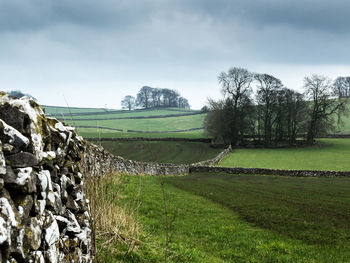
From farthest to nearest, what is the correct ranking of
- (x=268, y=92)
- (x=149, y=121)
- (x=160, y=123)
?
(x=160, y=123), (x=149, y=121), (x=268, y=92)

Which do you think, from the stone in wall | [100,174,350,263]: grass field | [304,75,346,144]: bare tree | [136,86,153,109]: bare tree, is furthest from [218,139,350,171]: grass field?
[136,86,153,109]: bare tree

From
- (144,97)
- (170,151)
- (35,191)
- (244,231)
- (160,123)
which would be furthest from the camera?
(144,97)

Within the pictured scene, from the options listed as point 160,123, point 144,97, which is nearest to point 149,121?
point 160,123

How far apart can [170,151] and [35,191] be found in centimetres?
5176

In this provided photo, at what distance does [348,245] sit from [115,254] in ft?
20.9

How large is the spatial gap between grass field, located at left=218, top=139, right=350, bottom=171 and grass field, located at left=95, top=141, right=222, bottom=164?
15.9 feet

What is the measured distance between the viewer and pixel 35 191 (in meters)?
2.85

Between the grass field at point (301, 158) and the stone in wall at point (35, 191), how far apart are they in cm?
3672

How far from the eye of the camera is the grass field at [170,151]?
4538 cm

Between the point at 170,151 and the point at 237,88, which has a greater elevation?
Answer: the point at 237,88

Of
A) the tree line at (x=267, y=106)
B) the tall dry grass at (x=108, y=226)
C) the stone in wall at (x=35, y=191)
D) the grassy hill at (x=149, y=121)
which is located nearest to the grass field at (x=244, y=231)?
the tall dry grass at (x=108, y=226)

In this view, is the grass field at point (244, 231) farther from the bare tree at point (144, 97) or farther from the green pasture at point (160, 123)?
the bare tree at point (144, 97)

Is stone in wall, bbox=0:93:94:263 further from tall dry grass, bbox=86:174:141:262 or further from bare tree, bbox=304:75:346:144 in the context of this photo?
bare tree, bbox=304:75:346:144

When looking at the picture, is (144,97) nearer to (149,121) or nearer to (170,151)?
(149,121)
